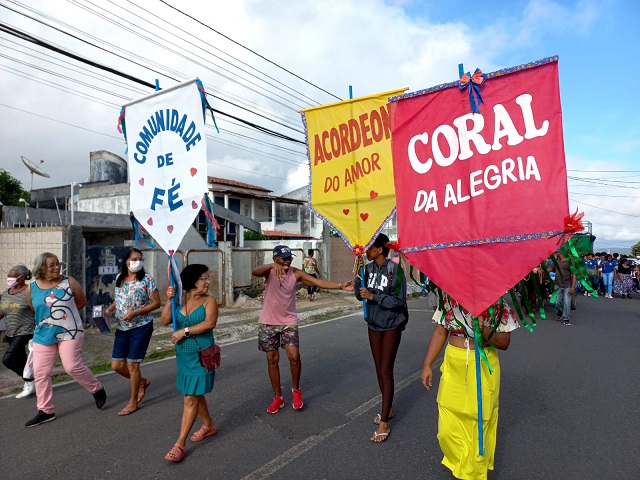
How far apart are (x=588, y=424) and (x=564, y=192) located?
291 centimetres

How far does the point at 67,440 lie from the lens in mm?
4008

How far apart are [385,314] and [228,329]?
631cm

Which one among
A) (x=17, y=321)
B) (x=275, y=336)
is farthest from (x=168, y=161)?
(x=17, y=321)

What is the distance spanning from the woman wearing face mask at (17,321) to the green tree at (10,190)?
21.9 metres

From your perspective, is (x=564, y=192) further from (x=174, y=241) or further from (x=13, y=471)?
(x=13, y=471)

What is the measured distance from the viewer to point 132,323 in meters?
4.63

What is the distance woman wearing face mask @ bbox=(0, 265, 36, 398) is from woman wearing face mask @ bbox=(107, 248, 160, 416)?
1244mm

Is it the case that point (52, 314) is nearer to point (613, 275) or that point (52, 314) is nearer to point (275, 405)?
point (275, 405)

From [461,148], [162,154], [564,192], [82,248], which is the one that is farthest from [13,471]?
[82,248]

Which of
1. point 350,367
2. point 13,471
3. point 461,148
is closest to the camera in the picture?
point 461,148

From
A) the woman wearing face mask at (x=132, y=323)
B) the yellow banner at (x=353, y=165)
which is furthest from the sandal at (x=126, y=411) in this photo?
the yellow banner at (x=353, y=165)

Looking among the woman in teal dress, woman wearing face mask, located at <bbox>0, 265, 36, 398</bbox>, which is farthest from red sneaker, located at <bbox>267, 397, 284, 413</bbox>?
woman wearing face mask, located at <bbox>0, 265, 36, 398</bbox>

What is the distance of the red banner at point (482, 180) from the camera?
2574mm

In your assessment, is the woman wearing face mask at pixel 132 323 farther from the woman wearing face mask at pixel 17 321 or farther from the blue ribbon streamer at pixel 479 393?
the blue ribbon streamer at pixel 479 393
